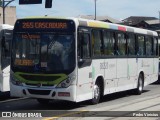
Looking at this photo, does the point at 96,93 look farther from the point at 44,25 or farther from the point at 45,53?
the point at 44,25

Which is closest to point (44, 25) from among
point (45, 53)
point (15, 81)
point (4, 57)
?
point (45, 53)

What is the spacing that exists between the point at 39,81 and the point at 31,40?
52.5 inches

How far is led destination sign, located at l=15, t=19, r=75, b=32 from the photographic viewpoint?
15.1m

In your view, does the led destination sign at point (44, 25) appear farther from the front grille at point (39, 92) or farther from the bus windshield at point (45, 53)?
the front grille at point (39, 92)

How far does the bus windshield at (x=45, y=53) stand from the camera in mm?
14906

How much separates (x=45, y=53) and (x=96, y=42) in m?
2.25

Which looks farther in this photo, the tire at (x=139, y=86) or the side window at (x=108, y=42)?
the tire at (x=139, y=86)

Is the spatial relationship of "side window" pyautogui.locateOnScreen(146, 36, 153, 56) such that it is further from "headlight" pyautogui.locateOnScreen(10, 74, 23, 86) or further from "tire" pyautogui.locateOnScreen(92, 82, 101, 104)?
"headlight" pyautogui.locateOnScreen(10, 74, 23, 86)

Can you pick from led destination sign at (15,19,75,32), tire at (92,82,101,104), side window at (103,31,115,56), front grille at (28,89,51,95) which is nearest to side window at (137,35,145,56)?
side window at (103,31,115,56)

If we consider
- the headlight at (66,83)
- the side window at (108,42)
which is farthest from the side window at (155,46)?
the headlight at (66,83)

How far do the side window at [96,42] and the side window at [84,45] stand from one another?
51cm

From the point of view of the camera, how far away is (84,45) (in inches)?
610

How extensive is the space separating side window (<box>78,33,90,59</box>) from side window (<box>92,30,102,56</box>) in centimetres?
51

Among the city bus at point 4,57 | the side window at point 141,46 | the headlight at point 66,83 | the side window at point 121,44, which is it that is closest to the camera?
the headlight at point 66,83
